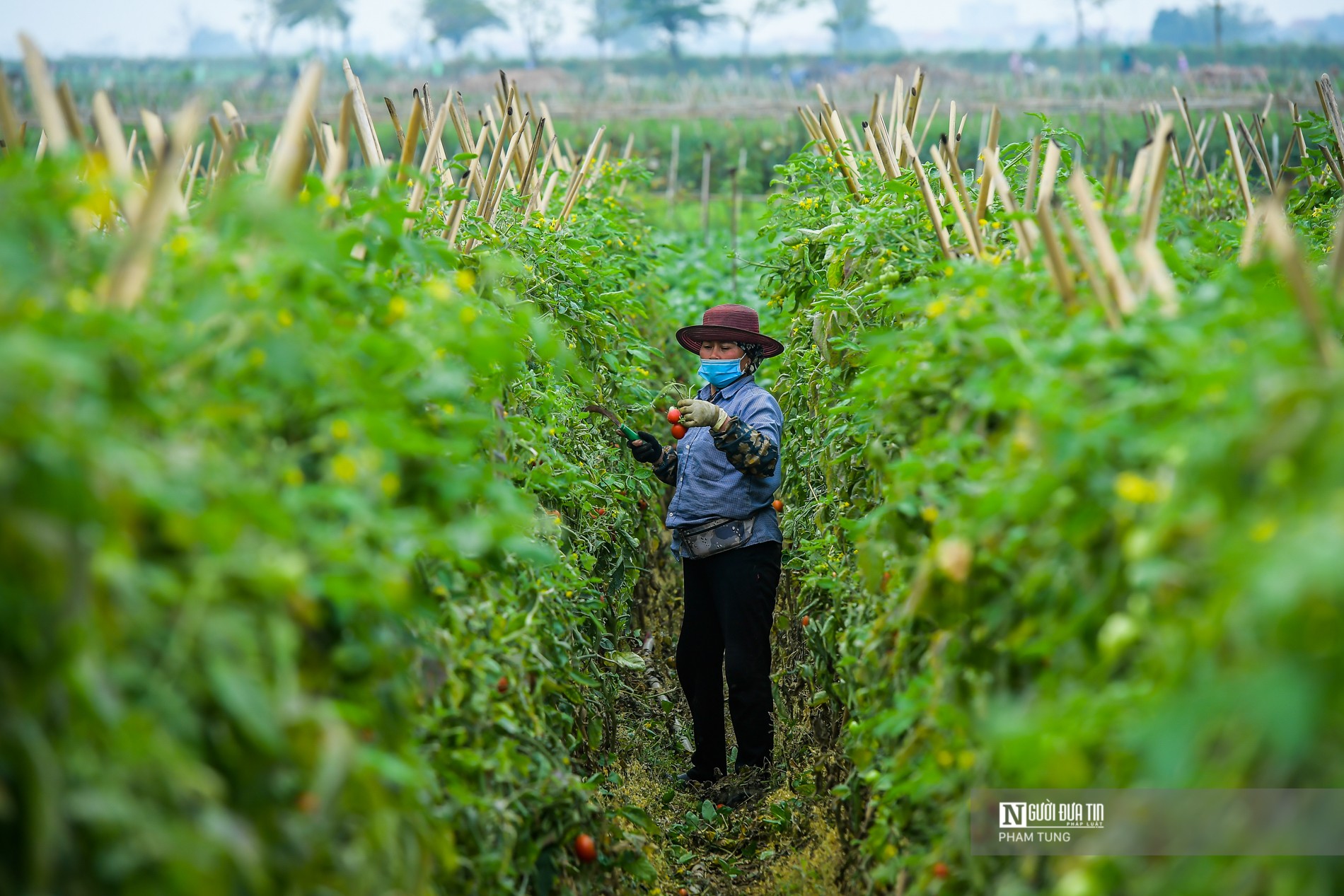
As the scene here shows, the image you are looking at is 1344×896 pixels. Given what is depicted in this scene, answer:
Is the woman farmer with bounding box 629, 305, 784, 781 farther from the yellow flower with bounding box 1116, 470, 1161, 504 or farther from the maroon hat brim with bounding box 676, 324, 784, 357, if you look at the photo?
the yellow flower with bounding box 1116, 470, 1161, 504

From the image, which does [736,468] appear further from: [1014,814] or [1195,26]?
[1195,26]

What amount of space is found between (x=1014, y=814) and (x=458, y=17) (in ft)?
213

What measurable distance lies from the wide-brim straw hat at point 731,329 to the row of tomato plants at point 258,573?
195cm

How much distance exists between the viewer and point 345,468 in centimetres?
181

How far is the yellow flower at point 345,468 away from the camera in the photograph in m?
1.80

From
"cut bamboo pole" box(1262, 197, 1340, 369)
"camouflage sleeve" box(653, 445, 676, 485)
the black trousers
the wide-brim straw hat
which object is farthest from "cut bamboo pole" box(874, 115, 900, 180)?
"cut bamboo pole" box(1262, 197, 1340, 369)

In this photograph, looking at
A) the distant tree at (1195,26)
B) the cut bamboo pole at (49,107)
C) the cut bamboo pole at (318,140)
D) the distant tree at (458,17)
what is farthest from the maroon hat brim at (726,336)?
the distant tree at (1195,26)

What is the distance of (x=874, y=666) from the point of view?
2844 millimetres

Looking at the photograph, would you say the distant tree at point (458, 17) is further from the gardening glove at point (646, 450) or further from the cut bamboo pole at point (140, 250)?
the cut bamboo pole at point (140, 250)

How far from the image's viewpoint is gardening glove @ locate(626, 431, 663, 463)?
4801 mm

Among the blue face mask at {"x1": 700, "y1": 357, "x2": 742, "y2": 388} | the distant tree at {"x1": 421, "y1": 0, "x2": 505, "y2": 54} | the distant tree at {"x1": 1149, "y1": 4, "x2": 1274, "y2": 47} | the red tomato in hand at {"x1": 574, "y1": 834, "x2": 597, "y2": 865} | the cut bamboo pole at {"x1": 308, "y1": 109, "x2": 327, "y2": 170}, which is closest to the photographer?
the red tomato in hand at {"x1": 574, "y1": 834, "x2": 597, "y2": 865}

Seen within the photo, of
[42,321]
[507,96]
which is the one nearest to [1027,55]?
[507,96]

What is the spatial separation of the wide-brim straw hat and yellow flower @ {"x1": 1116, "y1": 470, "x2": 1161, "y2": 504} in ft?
9.94

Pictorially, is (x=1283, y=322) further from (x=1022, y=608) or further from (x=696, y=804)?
(x=696, y=804)
